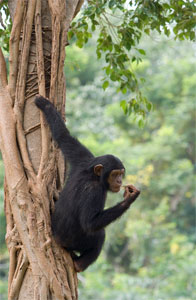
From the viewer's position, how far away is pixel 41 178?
343cm

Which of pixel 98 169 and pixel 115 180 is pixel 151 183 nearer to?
pixel 115 180

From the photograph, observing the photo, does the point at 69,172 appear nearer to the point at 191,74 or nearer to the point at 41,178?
the point at 41,178

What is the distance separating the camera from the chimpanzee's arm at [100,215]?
362 centimetres

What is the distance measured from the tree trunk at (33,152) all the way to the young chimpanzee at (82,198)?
9 centimetres

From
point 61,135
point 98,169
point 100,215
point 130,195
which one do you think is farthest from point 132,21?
Answer: point 100,215

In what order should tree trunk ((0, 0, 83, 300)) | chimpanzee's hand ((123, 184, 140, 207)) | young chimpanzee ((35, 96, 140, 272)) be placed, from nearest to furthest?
tree trunk ((0, 0, 83, 300)) < young chimpanzee ((35, 96, 140, 272)) < chimpanzee's hand ((123, 184, 140, 207))

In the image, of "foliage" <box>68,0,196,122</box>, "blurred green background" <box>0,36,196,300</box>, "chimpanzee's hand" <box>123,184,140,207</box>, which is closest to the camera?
"chimpanzee's hand" <box>123,184,140,207</box>

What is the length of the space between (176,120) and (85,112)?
322 centimetres

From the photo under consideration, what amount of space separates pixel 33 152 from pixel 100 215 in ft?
2.32

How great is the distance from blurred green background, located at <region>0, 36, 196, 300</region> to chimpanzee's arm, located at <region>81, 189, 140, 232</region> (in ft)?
27.6

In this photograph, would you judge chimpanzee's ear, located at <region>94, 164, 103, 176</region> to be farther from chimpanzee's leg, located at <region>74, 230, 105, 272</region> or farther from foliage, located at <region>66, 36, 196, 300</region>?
foliage, located at <region>66, 36, 196, 300</region>

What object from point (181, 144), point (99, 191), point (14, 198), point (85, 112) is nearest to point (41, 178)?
point (14, 198)

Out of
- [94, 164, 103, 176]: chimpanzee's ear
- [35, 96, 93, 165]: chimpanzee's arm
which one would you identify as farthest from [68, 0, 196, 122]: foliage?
[94, 164, 103, 176]: chimpanzee's ear

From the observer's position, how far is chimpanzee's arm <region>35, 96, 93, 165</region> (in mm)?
3639
